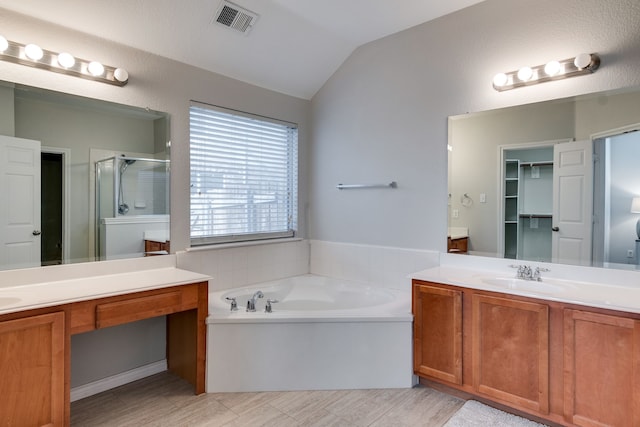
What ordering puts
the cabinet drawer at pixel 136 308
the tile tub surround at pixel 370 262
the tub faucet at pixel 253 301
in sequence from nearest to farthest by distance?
the cabinet drawer at pixel 136 308, the tub faucet at pixel 253 301, the tile tub surround at pixel 370 262

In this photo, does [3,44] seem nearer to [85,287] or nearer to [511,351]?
[85,287]

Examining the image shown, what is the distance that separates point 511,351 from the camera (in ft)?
6.97

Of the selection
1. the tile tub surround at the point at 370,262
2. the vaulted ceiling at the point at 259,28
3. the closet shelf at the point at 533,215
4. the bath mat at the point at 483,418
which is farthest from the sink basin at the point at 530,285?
the vaulted ceiling at the point at 259,28

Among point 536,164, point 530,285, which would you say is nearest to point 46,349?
point 530,285

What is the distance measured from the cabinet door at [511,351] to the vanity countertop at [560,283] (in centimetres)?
10

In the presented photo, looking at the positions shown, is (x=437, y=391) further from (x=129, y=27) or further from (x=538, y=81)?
(x=129, y=27)

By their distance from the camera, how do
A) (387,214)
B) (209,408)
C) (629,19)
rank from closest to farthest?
(629,19)
(209,408)
(387,214)

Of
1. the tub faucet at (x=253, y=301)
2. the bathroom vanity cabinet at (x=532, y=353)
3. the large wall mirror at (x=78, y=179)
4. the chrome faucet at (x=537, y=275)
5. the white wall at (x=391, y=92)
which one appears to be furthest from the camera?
the tub faucet at (x=253, y=301)

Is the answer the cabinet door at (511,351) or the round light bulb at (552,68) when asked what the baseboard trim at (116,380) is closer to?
the cabinet door at (511,351)

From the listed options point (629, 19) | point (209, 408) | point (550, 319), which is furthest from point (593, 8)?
point (209, 408)

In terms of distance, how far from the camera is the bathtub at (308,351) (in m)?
2.48

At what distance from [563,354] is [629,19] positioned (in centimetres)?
196

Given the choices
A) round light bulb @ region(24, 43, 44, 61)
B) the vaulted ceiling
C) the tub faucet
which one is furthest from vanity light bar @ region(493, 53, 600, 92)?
round light bulb @ region(24, 43, 44, 61)

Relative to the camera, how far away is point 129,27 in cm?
245
